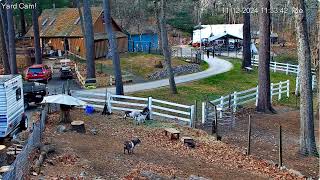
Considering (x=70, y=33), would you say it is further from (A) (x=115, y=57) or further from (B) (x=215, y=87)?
(A) (x=115, y=57)

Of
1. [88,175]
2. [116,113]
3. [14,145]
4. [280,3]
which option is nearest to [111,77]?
[116,113]

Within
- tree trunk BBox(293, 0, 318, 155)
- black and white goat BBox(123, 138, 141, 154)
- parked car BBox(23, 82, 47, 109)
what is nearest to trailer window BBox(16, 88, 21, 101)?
black and white goat BBox(123, 138, 141, 154)

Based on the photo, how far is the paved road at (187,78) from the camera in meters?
31.0

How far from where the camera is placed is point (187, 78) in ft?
125

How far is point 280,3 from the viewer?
30766mm

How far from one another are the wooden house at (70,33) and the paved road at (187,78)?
11715mm

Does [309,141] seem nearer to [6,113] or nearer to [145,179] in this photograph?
[145,179]

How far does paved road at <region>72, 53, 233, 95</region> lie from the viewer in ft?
102

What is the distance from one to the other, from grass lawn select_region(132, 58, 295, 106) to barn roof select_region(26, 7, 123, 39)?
17.3 metres

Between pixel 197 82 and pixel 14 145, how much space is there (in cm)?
2231

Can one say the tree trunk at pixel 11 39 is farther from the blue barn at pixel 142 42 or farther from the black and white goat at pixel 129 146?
the blue barn at pixel 142 42

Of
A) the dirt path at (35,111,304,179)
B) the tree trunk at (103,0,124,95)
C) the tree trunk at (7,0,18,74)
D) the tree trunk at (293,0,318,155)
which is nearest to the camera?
the dirt path at (35,111,304,179)

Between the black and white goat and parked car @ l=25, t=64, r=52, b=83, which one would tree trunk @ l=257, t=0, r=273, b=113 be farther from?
parked car @ l=25, t=64, r=52, b=83

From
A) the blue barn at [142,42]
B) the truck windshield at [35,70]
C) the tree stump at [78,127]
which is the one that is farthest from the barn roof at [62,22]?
the tree stump at [78,127]
